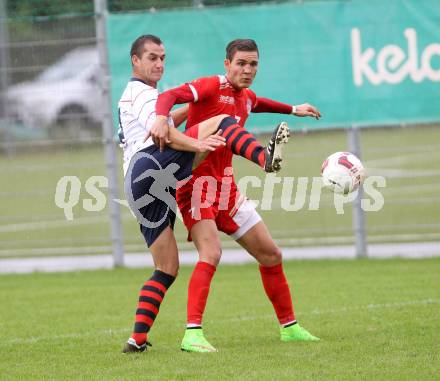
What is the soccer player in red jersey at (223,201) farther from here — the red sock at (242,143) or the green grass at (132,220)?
the green grass at (132,220)

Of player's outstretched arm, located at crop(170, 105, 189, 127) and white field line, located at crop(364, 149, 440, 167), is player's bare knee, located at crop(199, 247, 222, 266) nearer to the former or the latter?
player's outstretched arm, located at crop(170, 105, 189, 127)

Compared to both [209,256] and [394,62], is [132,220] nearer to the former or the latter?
[394,62]

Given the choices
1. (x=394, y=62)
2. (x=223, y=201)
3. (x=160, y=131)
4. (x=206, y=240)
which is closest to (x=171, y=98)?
(x=160, y=131)

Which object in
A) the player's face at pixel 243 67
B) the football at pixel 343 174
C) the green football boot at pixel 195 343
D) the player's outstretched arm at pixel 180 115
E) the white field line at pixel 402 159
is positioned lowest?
the green football boot at pixel 195 343

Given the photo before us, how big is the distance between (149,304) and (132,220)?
10.9 metres

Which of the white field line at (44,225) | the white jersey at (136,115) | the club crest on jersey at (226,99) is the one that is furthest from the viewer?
the white field line at (44,225)

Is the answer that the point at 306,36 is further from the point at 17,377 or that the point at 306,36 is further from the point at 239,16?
the point at 17,377

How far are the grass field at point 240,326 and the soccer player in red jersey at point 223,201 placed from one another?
289 mm

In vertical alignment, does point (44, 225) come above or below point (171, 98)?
below

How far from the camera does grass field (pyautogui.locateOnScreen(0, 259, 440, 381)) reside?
6.21 meters

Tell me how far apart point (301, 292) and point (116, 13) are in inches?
177

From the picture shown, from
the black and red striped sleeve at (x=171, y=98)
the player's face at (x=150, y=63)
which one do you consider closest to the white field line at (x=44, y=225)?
→ the player's face at (x=150, y=63)

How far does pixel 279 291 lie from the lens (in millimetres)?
7379

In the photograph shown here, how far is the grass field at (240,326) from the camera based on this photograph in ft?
20.4
